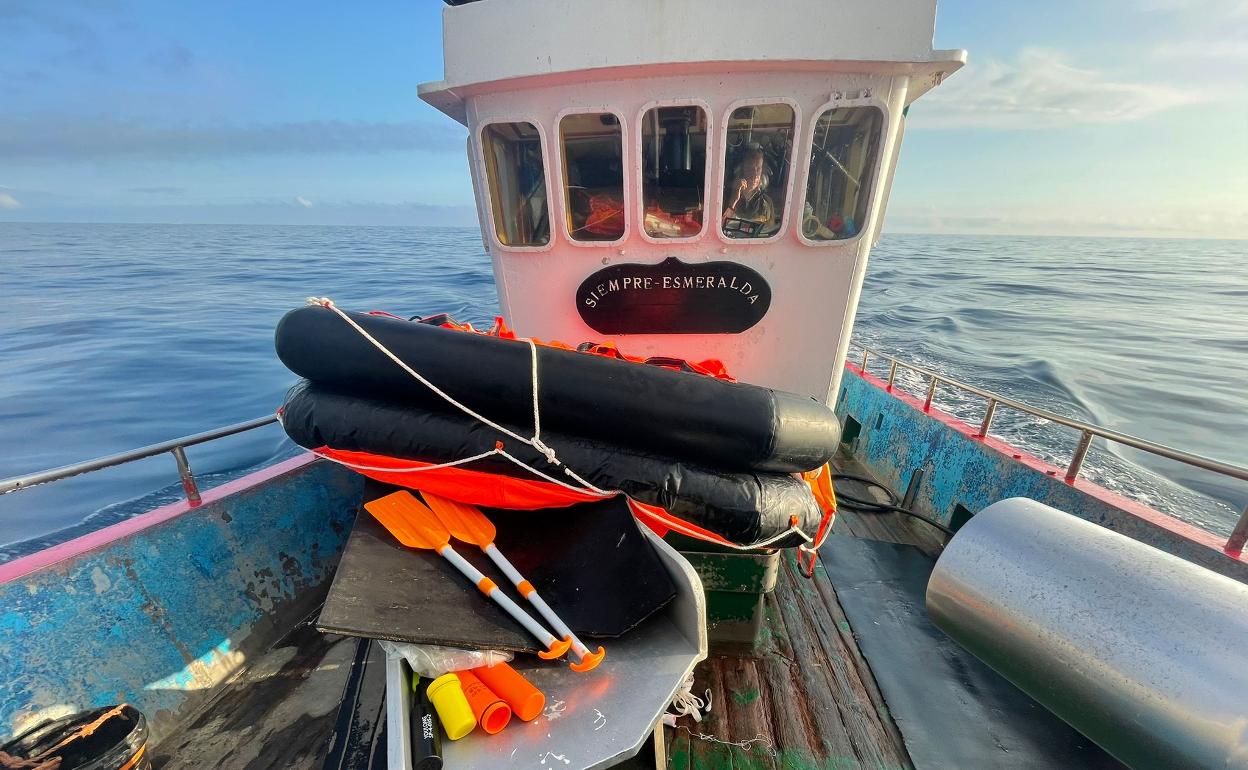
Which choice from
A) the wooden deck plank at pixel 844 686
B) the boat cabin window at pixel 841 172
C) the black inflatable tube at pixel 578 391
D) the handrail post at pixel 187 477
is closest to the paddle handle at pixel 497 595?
the black inflatable tube at pixel 578 391

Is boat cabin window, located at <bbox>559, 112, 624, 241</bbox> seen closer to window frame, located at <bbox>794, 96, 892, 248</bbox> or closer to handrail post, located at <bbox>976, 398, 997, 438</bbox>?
window frame, located at <bbox>794, 96, 892, 248</bbox>

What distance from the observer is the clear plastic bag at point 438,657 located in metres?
1.87

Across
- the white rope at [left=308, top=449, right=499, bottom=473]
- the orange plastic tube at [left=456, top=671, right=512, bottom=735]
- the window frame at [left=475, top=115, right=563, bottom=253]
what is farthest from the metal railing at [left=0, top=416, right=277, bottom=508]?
the window frame at [left=475, top=115, right=563, bottom=253]

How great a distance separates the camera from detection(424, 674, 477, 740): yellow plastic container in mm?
1693

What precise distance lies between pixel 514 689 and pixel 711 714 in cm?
123

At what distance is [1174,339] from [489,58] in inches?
841

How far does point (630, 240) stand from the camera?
3.67 metres

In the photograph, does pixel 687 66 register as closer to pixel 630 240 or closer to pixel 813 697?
pixel 630 240

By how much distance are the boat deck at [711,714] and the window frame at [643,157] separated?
8.72 ft

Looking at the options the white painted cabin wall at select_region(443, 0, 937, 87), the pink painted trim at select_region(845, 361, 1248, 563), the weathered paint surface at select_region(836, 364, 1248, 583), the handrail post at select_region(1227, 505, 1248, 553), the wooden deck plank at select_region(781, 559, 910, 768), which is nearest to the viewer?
the wooden deck plank at select_region(781, 559, 910, 768)

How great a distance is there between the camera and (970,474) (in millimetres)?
4191

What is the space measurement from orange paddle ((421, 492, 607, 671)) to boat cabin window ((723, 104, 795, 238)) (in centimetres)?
254

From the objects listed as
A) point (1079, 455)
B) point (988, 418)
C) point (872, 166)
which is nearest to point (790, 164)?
point (872, 166)

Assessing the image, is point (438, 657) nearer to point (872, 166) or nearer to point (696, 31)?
point (696, 31)
